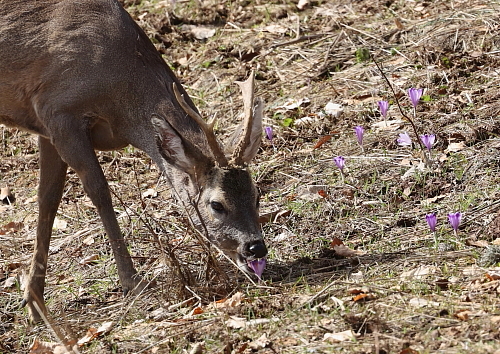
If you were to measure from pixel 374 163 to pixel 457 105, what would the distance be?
1.10 m

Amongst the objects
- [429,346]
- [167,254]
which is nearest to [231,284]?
[167,254]

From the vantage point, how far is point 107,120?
661 centimetres

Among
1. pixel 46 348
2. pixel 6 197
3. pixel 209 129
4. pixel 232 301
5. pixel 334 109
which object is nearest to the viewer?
pixel 232 301

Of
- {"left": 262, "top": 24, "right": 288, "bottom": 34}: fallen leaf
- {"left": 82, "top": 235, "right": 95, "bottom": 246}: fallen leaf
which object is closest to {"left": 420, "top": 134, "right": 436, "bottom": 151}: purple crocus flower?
{"left": 82, "top": 235, "right": 95, "bottom": 246}: fallen leaf

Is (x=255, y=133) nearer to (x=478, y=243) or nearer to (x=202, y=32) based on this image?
(x=478, y=243)

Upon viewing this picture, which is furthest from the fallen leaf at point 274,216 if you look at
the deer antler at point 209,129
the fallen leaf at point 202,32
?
the fallen leaf at point 202,32

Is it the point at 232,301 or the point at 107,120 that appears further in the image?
the point at 107,120

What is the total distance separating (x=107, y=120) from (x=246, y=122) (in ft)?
3.99

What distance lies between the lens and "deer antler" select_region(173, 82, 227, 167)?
575 cm

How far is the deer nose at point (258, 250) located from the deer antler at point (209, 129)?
62cm

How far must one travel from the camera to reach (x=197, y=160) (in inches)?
244

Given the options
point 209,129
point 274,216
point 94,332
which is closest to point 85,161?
point 209,129

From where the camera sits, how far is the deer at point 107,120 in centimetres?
607

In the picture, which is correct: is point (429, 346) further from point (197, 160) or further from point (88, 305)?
point (88, 305)
